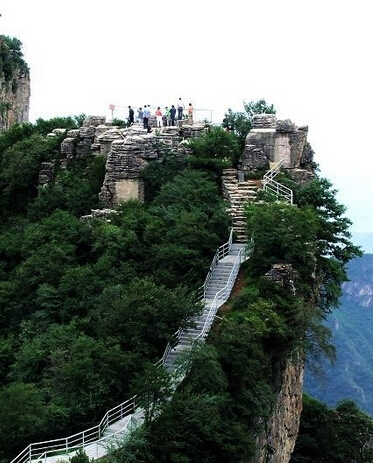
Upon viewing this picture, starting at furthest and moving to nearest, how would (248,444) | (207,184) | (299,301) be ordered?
(207,184)
(299,301)
(248,444)

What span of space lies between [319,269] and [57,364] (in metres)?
11.0

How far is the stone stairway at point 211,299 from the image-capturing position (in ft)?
83.8

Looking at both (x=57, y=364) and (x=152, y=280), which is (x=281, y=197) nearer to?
(x=152, y=280)

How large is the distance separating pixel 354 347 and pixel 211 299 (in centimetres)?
10405

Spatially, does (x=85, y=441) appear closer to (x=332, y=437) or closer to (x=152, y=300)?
(x=152, y=300)

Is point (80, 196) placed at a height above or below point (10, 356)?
above

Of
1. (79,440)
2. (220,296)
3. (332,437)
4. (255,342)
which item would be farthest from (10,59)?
(79,440)

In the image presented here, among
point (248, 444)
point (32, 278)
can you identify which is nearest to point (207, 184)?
point (32, 278)

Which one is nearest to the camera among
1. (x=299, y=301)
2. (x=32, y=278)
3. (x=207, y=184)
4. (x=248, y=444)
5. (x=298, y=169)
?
(x=248, y=444)

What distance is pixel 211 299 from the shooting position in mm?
28031

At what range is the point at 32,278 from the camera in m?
30.4

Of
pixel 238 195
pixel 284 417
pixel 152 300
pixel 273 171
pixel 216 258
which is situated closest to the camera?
pixel 152 300

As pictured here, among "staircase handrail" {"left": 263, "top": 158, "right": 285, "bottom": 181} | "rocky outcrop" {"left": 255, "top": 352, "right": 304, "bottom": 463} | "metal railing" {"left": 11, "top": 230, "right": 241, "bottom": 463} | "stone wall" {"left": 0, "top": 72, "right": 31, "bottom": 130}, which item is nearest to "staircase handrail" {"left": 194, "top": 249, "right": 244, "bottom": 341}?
"metal railing" {"left": 11, "top": 230, "right": 241, "bottom": 463}

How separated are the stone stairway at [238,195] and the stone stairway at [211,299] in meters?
0.69
